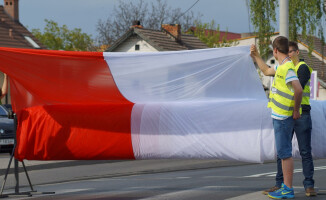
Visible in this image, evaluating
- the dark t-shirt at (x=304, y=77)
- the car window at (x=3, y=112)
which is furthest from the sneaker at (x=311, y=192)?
the car window at (x=3, y=112)

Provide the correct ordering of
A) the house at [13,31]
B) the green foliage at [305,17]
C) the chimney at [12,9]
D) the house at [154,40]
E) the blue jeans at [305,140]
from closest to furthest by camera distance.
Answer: the blue jeans at [305,140] < the green foliage at [305,17] < the house at [154,40] < the house at [13,31] < the chimney at [12,9]

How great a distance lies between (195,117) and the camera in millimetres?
9430

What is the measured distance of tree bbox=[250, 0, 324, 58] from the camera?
91.3 ft

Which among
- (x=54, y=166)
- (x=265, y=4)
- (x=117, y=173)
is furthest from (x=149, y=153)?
(x=265, y=4)

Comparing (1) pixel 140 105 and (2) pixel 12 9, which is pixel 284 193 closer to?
(1) pixel 140 105

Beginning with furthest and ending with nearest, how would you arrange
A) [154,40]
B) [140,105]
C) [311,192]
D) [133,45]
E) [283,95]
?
[133,45] → [154,40] → [140,105] → [311,192] → [283,95]

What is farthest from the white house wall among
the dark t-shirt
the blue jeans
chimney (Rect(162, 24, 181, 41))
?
the blue jeans

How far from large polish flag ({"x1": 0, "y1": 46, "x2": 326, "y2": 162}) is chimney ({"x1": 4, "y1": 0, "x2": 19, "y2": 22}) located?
51.7 metres

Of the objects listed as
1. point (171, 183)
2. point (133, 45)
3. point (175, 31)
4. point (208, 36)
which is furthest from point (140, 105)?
point (208, 36)

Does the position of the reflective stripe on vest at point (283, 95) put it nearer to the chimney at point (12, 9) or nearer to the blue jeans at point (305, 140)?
the blue jeans at point (305, 140)

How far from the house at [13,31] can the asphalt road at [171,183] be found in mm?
37143

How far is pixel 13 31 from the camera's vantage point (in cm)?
5716

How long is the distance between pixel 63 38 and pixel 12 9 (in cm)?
1973

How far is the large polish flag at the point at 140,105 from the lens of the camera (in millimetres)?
9414
